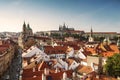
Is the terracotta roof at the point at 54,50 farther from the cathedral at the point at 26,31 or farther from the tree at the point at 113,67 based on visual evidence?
the cathedral at the point at 26,31

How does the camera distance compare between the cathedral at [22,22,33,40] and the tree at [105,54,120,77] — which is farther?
the cathedral at [22,22,33,40]

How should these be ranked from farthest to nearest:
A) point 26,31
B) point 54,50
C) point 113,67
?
1. point 26,31
2. point 54,50
3. point 113,67

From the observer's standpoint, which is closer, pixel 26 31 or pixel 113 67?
pixel 113 67

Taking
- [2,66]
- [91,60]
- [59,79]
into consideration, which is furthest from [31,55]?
[59,79]

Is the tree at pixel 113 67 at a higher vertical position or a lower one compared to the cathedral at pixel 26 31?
lower

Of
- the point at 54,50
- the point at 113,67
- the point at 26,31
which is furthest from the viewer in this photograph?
the point at 26,31

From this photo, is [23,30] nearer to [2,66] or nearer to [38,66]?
[2,66]

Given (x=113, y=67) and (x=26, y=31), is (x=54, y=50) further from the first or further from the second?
(x=26, y=31)

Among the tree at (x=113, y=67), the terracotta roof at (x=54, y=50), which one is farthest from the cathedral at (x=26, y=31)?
the tree at (x=113, y=67)

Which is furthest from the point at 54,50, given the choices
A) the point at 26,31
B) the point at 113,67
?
the point at 26,31

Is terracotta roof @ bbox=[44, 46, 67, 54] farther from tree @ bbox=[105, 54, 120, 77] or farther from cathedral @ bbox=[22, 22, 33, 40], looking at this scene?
cathedral @ bbox=[22, 22, 33, 40]

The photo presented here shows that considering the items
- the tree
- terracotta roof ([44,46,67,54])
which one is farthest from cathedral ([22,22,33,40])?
the tree
